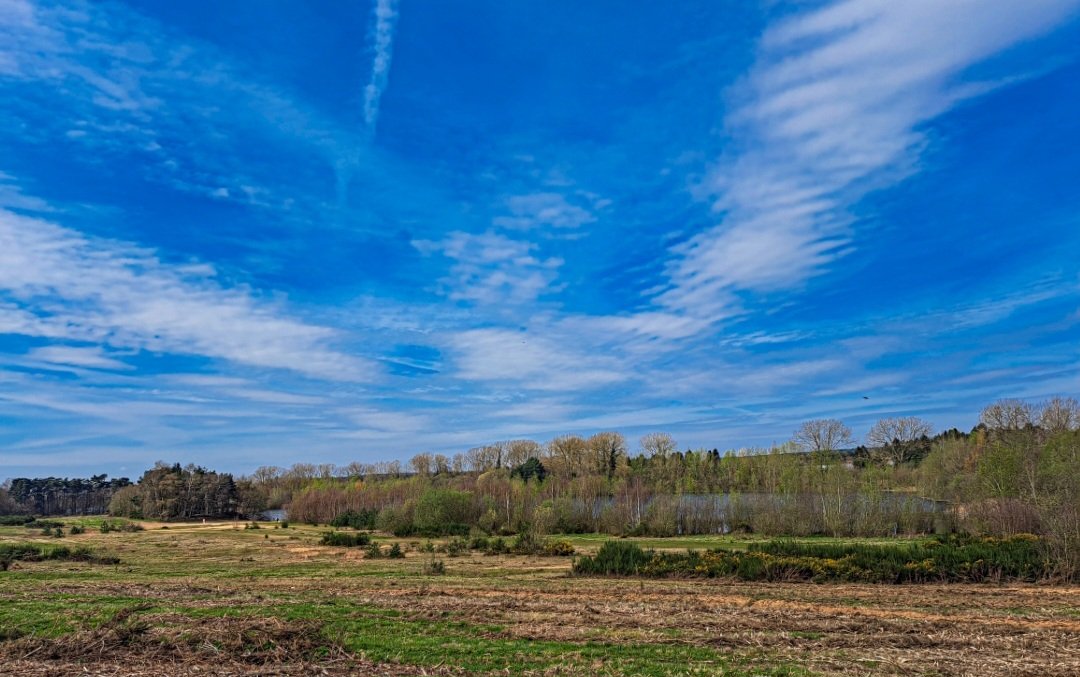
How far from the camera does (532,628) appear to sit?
16344 millimetres

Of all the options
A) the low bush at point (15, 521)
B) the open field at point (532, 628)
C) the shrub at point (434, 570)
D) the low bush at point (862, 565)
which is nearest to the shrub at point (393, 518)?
the shrub at point (434, 570)

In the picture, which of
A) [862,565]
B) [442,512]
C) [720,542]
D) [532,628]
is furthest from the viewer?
[442,512]

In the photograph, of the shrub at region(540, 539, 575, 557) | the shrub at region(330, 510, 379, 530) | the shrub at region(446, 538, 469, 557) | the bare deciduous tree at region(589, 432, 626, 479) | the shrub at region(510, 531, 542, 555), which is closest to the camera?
the shrub at region(540, 539, 575, 557)

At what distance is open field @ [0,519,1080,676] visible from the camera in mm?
12359

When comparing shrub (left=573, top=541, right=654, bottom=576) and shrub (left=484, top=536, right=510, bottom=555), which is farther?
shrub (left=484, top=536, right=510, bottom=555)

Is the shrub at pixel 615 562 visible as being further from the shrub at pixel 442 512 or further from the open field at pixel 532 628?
the shrub at pixel 442 512

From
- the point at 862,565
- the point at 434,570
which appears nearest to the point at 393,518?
the point at 434,570

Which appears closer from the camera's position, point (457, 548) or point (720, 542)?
point (457, 548)

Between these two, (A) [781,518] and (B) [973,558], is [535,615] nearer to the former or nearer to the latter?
(B) [973,558]

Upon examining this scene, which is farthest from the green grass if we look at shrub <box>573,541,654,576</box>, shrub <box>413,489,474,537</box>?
shrub <box>413,489,474,537</box>

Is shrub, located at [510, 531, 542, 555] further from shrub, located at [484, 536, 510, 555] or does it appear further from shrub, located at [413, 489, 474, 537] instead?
shrub, located at [413, 489, 474, 537]

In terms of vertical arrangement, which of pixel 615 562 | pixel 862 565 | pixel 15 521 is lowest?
pixel 15 521

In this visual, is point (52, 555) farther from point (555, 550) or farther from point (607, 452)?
point (607, 452)

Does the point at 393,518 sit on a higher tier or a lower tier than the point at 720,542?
higher
